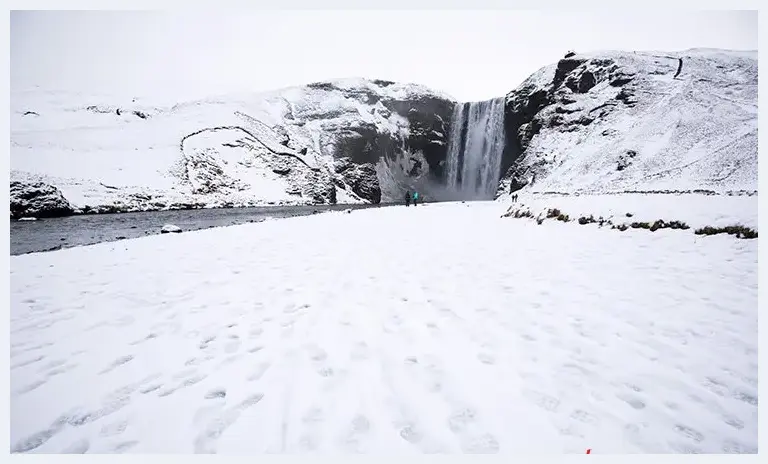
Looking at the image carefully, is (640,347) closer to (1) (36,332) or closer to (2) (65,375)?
(2) (65,375)

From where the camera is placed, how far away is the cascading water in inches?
2714

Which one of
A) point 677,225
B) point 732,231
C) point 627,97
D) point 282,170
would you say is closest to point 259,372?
point 732,231

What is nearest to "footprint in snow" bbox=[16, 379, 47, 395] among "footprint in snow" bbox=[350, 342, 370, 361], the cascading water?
"footprint in snow" bbox=[350, 342, 370, 361]

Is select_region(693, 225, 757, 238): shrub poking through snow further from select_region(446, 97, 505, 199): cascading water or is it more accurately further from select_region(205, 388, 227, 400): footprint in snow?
select_region(446, 97, 505, 199): cascading water

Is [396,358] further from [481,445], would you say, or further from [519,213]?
[519,213]

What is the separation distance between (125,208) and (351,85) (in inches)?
2948

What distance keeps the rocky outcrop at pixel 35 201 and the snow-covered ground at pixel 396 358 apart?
28475 mm

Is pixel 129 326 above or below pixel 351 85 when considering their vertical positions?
below

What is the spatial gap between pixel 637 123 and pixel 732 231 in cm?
5353

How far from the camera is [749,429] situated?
2572 mm

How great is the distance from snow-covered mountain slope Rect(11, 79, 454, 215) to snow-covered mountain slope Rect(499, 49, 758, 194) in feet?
109

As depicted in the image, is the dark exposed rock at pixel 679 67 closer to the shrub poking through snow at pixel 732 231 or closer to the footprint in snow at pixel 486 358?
the shrub poking through snow at pixel 732 231

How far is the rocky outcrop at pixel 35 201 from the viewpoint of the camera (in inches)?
1012

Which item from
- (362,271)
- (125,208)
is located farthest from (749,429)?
(125,208)
